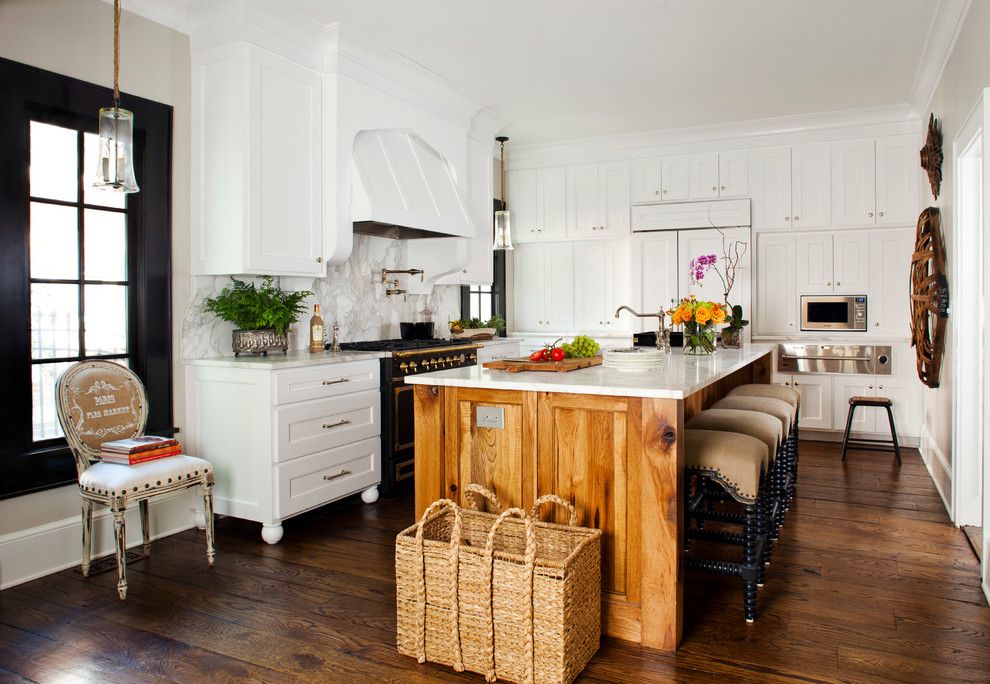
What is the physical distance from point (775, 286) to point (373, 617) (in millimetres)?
4876

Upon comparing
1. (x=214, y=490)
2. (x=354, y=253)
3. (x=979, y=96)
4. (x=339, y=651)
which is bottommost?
(x=339, y=651)

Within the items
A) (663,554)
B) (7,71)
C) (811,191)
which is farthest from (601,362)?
(811,191)

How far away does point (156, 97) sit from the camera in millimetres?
3666

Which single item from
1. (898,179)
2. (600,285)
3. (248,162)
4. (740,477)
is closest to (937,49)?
(898,179)

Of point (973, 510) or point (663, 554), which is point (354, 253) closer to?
point (663, 554)

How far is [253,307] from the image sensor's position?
12.7 ft

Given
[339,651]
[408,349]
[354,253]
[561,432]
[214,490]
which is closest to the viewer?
[339,651]

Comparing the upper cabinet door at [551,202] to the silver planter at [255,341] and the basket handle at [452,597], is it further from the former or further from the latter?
the basket handle at [452,597]

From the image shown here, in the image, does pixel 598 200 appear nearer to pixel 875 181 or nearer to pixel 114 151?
pixel 875 181

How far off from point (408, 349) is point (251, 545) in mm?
1523

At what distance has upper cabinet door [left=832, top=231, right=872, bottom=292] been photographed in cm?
600

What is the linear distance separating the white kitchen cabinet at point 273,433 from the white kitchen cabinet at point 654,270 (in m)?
3.39

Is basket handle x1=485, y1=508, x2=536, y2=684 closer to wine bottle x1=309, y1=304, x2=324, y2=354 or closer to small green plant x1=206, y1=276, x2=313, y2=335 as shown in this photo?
small green plant x1=206, y1=276, x2=313, y2=335

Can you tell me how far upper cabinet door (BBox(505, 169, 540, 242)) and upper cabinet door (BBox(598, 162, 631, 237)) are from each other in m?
0.69
